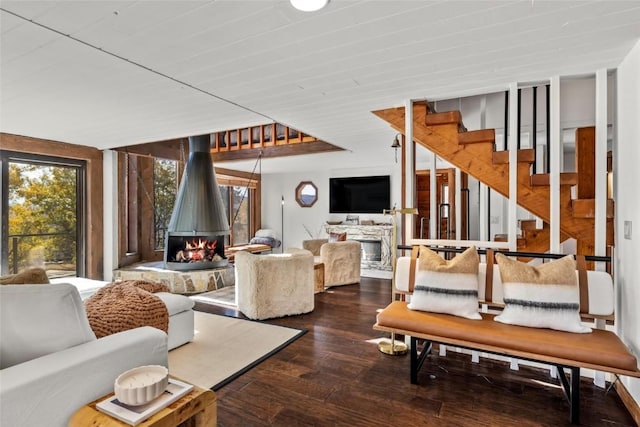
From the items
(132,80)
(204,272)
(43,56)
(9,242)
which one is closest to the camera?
(43,56)

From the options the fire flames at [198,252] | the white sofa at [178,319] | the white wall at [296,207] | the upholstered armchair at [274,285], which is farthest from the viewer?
the white wall at [296,207]

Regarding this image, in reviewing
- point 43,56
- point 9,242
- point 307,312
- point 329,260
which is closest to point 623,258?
point 307,312

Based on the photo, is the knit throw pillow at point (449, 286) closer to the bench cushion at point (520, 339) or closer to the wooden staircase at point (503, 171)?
the bench cushion at point (520, 339)

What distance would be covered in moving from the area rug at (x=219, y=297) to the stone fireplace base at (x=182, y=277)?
0.45 feet

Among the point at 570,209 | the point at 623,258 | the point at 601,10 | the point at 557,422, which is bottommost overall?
the point at 557,422

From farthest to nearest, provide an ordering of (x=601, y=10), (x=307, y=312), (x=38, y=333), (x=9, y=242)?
(x=9, y=242) < (x=307, y=312) < (x=601, y=10) < (x=38, y=333)

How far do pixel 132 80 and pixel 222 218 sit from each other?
116 inches

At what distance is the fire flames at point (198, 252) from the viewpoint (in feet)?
17.1

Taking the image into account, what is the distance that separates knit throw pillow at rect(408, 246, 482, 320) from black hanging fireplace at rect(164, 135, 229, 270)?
3.56 m

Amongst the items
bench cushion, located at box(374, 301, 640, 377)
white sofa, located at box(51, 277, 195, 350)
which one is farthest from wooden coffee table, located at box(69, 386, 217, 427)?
white sofa, located at box(51, 277, 195, 350)

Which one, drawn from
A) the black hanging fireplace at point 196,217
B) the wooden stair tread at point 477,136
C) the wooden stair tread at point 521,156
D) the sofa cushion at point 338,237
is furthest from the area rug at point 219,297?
the wooden stair tread at point 521,156

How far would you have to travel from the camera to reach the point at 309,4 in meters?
1.58

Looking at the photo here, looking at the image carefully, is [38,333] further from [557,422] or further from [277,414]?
[557,422]

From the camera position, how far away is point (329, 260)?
5230mm
